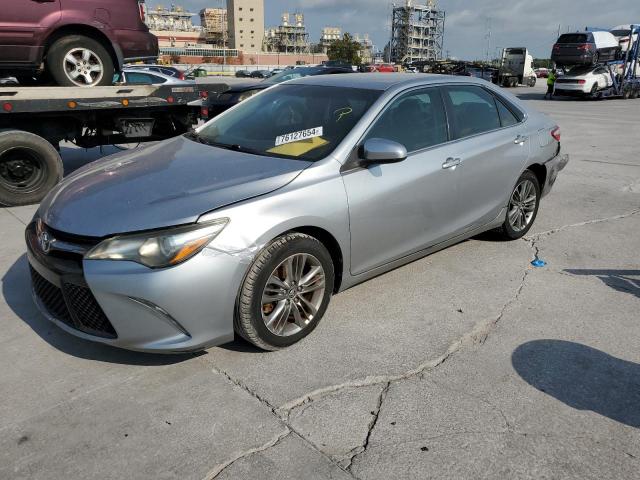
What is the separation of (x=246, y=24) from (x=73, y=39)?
452ft

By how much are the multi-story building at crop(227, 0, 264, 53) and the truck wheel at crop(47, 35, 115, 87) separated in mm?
133658

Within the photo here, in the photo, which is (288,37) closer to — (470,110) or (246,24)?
(246,24)

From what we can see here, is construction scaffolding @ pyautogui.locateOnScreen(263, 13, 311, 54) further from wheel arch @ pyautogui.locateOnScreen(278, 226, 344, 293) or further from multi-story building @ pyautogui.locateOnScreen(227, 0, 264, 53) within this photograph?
wheel arch @ pyautogui.locateOnScreen(278, 226, 344, 293)

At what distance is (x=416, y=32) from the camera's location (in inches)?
5453

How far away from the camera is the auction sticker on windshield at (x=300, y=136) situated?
11.8ft

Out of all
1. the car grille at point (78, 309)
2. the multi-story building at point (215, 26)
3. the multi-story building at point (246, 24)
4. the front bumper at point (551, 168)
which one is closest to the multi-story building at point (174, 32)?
the multi-story building at point (215, 26)

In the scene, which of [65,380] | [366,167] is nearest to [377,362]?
[366,167]

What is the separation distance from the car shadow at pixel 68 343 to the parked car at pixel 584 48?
26207mm

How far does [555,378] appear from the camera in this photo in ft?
9.71

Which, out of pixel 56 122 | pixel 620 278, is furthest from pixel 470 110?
pixel 56 122

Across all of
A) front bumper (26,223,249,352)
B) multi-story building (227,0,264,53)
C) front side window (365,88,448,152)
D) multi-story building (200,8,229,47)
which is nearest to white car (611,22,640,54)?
front side window (365,88,448,152)

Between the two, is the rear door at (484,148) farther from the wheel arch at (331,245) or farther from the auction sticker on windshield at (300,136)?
the wheel arch at (331,245)

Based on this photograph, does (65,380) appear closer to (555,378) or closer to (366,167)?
(366,167)

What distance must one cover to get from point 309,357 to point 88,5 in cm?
554
